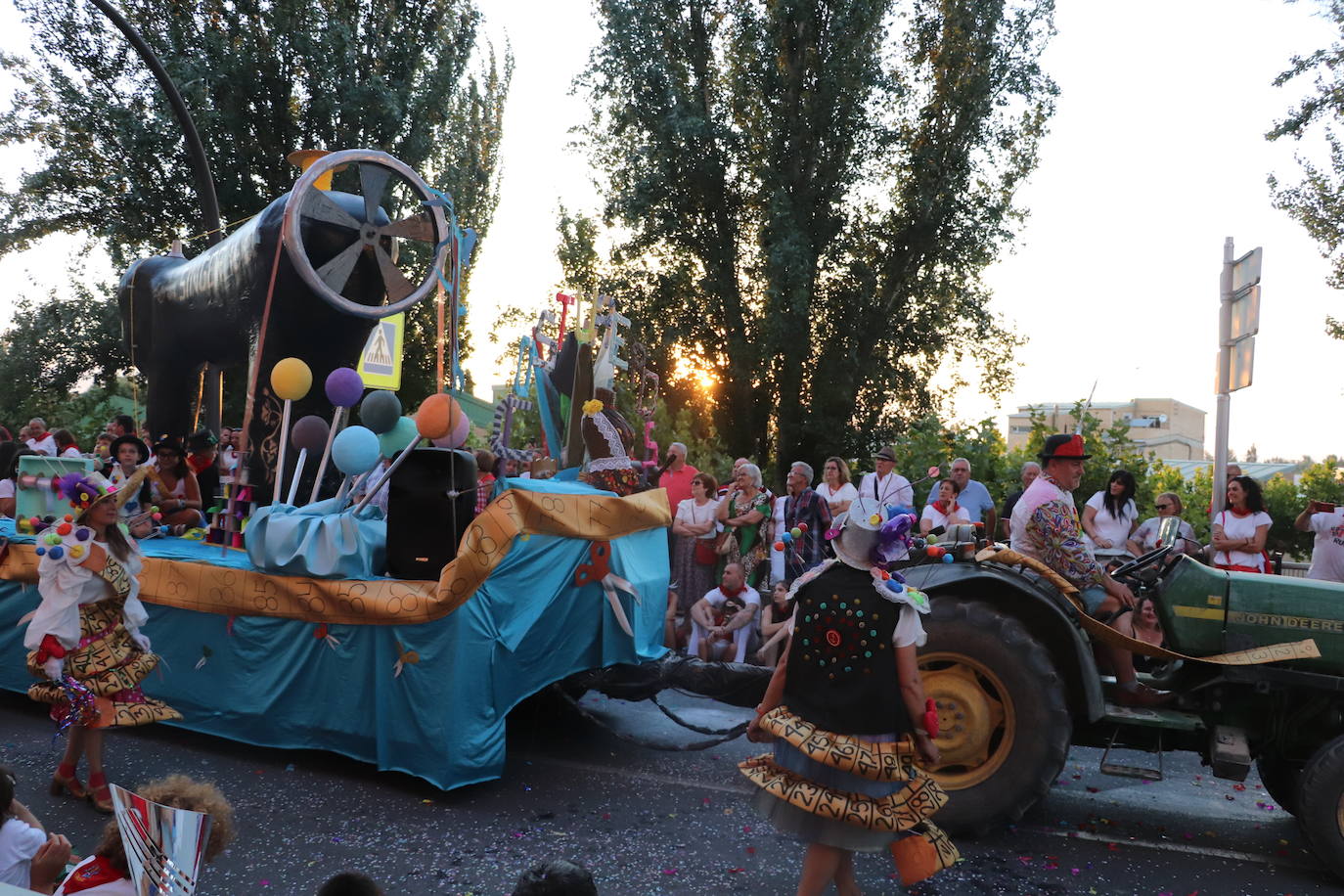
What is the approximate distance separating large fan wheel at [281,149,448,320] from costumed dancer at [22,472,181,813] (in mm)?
2480

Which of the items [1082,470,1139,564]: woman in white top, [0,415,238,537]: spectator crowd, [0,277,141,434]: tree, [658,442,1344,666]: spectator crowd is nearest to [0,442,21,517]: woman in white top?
[0,415,238,537]: spectator crowd

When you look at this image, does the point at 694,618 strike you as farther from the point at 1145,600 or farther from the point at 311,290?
the point at 311,290

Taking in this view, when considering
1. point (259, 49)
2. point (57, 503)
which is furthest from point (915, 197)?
point (57, 503)

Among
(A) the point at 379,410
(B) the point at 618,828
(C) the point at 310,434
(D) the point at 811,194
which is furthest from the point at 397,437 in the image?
(D) the point at 811,194

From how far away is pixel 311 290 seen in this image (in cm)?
738

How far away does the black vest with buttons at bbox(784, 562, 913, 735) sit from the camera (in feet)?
10.6

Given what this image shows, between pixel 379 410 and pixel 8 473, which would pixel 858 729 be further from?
pixel 8 473

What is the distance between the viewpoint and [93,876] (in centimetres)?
223

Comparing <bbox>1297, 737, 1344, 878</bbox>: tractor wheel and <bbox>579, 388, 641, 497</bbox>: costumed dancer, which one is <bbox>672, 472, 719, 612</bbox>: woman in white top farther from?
<bbox>1297, 737, 1344, 878</bbox>: tractor wheel

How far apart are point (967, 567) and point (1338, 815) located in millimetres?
1769

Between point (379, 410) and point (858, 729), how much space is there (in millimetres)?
3971

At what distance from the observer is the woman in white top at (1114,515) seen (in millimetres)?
6996

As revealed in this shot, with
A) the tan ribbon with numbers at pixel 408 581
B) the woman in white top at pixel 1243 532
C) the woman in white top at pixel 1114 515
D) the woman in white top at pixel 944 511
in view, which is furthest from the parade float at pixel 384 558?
the woman in white top at pixel 1243 532

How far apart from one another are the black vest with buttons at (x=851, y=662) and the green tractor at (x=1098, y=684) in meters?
1.20
